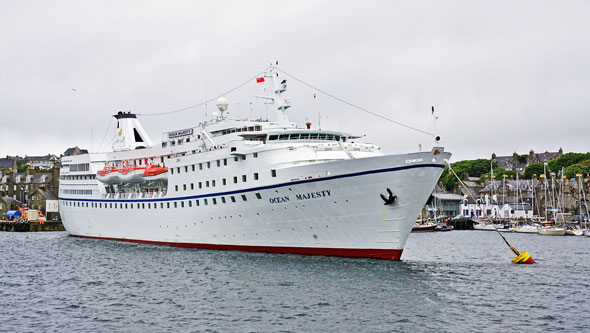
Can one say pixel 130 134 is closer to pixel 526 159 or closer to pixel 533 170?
→ pixel 533 170

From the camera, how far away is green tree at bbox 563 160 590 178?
10356 centimetres

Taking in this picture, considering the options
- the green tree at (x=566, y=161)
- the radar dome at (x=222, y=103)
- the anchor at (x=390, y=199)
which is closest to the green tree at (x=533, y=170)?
the green tree at (x=566, y=161)

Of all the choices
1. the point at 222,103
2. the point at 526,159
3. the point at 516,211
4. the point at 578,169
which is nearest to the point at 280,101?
the point at 222,103

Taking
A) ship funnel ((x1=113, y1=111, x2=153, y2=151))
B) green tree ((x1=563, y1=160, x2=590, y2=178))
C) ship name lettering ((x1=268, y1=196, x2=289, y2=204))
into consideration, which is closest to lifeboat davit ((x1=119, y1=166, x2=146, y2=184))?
ship funnel ((x1=113, y1=111, x2=153, y2=151))

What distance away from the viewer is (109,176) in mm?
43562

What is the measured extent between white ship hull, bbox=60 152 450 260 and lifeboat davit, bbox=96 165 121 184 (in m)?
9.32

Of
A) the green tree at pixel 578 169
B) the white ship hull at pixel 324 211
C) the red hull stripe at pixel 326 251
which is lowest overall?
the red hull stripe at pixel 326 251

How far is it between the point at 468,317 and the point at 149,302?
10.4 m

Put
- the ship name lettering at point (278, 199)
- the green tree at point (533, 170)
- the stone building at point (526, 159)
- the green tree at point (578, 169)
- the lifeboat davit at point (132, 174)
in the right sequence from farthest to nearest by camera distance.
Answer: the stone building at point (526, 159) → the green tree at point (533, 170) → the green tree at point (578, 169) → the lifeboat davit at point (132, 174) → the ship name lettering at point (278, 199)

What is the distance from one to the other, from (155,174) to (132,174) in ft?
9.53

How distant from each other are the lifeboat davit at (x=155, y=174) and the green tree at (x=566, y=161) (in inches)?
3796

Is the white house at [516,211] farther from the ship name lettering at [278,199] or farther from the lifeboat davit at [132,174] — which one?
the ship name lettering at [278,199]

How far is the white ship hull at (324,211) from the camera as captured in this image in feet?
86.2

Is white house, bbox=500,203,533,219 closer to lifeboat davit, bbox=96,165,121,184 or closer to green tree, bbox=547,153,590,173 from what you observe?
green tree, bbox=547,153,590,173
